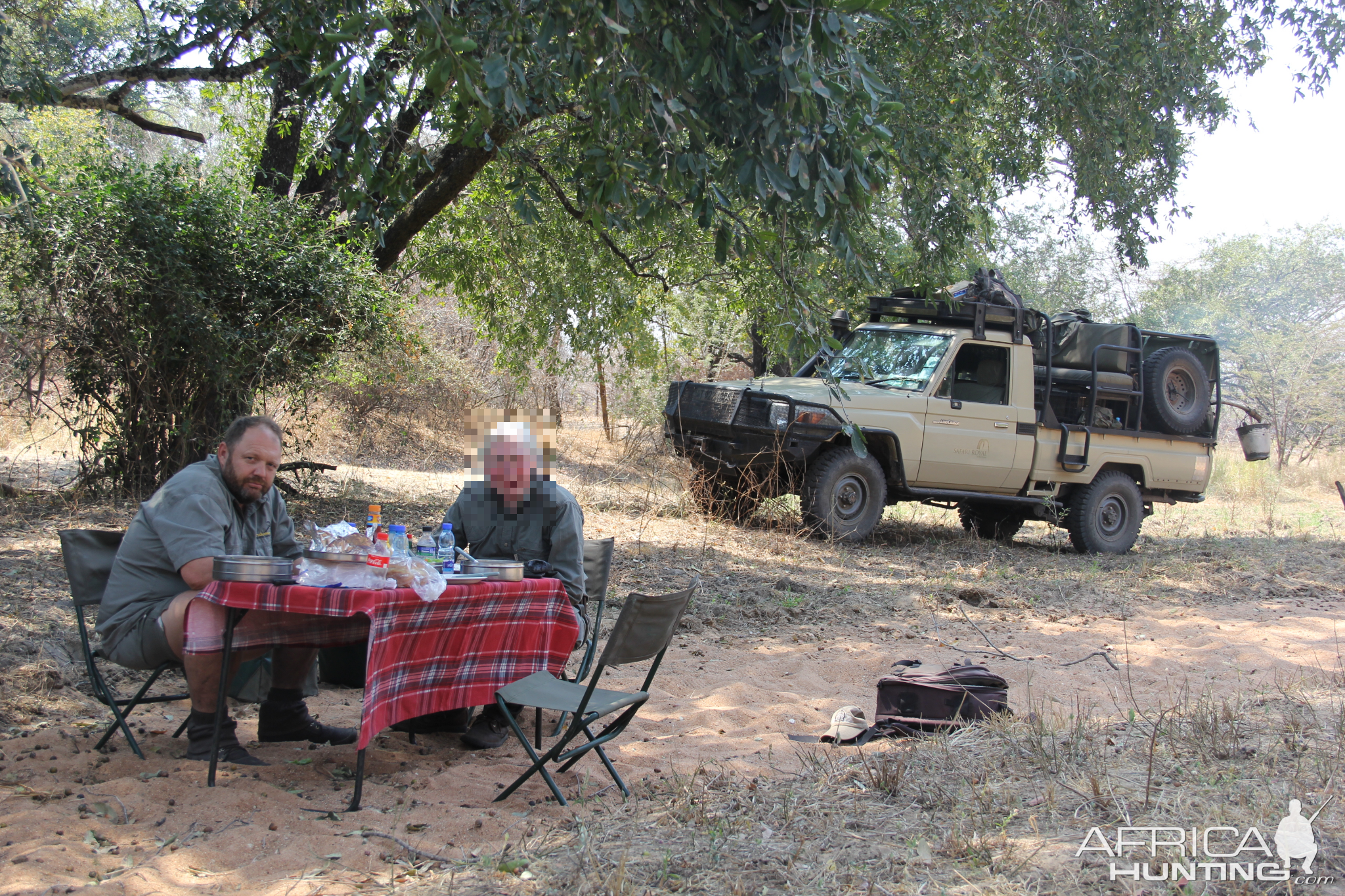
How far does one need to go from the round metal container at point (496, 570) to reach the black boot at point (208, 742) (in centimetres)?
105

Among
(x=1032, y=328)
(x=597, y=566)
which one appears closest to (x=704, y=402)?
(x=1032, y=328)

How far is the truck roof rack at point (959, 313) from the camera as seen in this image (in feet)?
32.2

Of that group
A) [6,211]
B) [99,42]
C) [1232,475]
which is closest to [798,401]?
[6,211]

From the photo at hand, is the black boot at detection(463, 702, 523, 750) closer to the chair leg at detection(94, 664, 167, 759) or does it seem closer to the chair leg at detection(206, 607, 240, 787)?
the chair leg at detection(206, 607, 240, 787)

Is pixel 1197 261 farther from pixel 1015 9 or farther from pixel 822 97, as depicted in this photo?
pixel 822 97

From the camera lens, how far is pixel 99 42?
13836 millimetres

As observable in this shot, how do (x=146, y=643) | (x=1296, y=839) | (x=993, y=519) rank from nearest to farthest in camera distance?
(x=1296, y=839) → (x=146, y=643) → (x=993, y=519)

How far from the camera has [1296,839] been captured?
280 cm

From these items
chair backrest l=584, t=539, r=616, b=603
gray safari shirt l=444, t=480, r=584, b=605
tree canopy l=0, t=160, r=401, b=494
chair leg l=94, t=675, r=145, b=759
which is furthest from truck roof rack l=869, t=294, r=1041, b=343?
chair leg l=94, t=675, r=145, b=759

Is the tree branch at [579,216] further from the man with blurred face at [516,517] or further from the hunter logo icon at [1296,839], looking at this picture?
the hunter logo icon at [1296,839]

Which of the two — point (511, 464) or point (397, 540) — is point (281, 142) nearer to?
point (511, 464)

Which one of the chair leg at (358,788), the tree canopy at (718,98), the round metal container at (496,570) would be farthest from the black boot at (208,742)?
the tree canopy at (718,98)

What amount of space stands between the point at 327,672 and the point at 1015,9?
7.74 m

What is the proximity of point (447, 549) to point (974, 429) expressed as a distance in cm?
727
